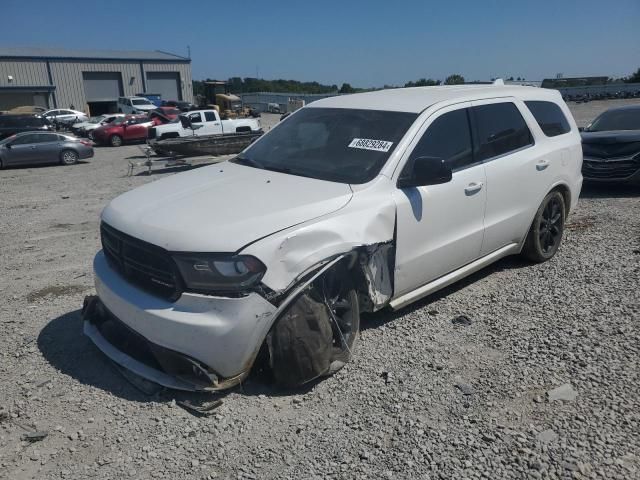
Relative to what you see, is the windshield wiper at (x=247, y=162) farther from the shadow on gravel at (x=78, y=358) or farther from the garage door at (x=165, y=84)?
the garage door at (x=165, y=84)

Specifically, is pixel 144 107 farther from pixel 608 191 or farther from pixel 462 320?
pixel 462 320

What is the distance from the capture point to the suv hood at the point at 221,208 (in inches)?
119

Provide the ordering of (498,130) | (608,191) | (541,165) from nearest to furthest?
(498,130) → (541,165) → (608,191)

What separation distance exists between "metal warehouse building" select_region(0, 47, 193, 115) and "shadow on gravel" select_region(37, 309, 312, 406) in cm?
4996

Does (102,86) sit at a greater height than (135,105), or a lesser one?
greater

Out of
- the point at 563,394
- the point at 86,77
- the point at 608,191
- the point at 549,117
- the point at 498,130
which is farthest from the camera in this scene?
the point at 86,77

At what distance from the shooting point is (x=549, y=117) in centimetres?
549

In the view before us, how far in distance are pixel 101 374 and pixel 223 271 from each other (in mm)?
1408

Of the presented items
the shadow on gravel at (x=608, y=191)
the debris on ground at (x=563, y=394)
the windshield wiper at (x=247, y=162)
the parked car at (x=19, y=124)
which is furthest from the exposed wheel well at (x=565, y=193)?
the parked car at (x=19, y=124)

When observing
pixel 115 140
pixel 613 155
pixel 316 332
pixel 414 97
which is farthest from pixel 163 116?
pixel 316 332

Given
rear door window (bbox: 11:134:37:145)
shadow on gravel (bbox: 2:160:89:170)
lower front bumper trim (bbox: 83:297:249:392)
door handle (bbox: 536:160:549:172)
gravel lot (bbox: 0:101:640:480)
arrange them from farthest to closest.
Result: shadow on gravel (bbox: 2:160:89:170)
rear door window (bbox: 11:134:37:145)
door handle (bbox: 536:160:549:172)
lower front bumper trim (bbox: 83:297:249:392)
gravel lot (bbox: 0:101:640:480)

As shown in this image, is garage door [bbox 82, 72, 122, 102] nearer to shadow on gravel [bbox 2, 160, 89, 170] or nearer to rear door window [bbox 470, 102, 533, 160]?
shadow on gravel [bbox 2, 160, 89, 170]

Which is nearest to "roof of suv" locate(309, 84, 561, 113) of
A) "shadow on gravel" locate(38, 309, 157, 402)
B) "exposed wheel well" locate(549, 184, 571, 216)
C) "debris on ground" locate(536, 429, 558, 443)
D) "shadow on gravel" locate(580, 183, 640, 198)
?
"exposed wheel well" locate(549, 184, 571, 216)

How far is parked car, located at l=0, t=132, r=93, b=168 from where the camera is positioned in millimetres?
17578
